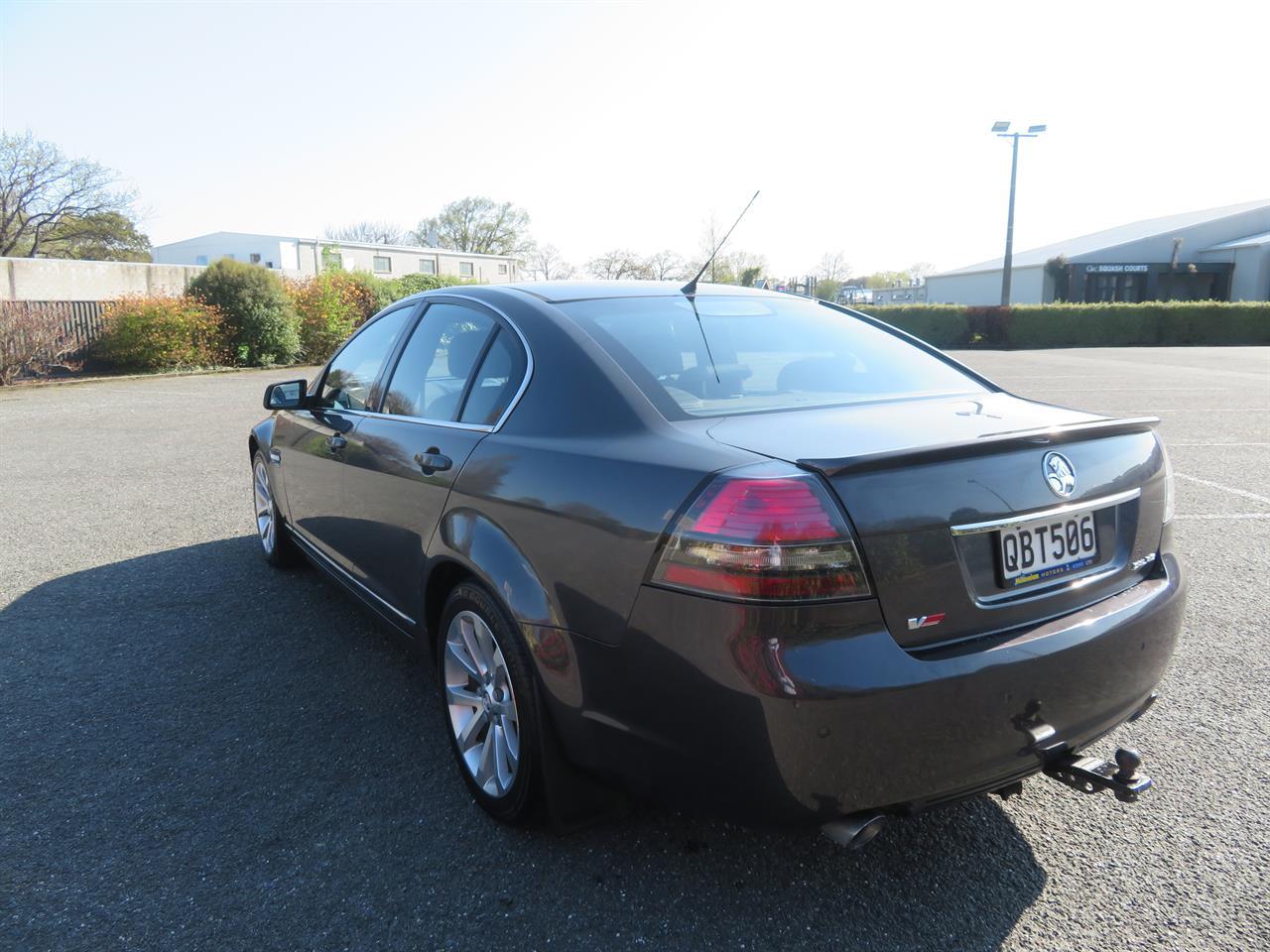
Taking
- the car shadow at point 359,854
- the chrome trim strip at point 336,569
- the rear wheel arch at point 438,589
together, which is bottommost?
the car shadow at point 359,854

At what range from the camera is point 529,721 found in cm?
245

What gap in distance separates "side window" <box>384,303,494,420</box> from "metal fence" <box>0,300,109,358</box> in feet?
59.7

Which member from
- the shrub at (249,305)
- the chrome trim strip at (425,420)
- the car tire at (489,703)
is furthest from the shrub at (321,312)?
the car tire at (489,703)

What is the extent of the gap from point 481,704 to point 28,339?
63.5 feet

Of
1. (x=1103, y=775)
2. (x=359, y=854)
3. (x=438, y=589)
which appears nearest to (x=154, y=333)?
(x=438, y=589)

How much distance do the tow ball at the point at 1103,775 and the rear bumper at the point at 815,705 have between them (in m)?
0.05

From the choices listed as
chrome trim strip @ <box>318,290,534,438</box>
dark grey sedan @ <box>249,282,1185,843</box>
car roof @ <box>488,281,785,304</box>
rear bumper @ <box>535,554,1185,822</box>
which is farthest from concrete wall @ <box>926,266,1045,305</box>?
rear bumper @ <box>535,554,1185,822</box>

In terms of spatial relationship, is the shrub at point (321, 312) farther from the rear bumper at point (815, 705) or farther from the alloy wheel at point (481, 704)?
the rear bumper at point (815, 705)

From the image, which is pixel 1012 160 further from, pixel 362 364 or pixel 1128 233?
pixel 362 364

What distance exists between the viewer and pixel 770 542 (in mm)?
1929

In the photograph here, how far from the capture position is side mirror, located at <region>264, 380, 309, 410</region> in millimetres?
4414

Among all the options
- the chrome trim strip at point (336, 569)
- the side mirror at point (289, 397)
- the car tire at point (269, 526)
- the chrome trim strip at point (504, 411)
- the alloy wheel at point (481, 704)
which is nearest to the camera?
the alloy wheel at point (481, 704)

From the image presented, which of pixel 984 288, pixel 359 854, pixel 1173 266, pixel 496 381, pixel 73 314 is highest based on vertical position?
pixel 1173 266

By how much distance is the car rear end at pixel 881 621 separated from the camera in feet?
6.32
